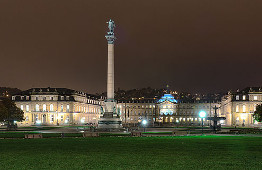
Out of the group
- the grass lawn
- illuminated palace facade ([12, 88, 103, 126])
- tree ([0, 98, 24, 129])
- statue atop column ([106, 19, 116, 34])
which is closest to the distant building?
illuminated palace facade ([12, 88, 103, 126])

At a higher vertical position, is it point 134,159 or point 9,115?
point 9,115

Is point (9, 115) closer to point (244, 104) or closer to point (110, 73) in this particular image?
point (110, 73)

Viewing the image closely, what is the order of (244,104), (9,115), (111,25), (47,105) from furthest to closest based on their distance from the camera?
(47,105)
(244,104)
(9,115)
(111,25)

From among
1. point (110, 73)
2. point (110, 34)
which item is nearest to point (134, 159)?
point (110, 73)

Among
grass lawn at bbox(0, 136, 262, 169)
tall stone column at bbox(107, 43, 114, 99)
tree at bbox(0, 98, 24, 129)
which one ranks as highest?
tall stone column at bbox(107, 43, 114, 99)

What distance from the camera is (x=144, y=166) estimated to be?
25.6 meters

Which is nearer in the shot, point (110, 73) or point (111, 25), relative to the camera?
point (110, 73)

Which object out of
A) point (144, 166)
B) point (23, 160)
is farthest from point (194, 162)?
point (23, 160)

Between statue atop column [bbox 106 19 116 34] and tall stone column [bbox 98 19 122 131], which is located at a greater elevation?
statue atop column [bbox 106 19 116 34]

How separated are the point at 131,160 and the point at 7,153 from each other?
34.0ft

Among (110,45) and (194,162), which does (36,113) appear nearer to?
(110,45)

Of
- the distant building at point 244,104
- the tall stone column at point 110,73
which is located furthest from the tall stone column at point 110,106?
the distant building at point 244,104

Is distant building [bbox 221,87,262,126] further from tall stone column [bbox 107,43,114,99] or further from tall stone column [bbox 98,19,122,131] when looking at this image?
tall stone column [bbox 98,19,122,131]

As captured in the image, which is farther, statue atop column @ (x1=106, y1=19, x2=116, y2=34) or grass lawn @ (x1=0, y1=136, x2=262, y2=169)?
statue atop column @ (x1=106, y1=19, x2=116, y2=34)
